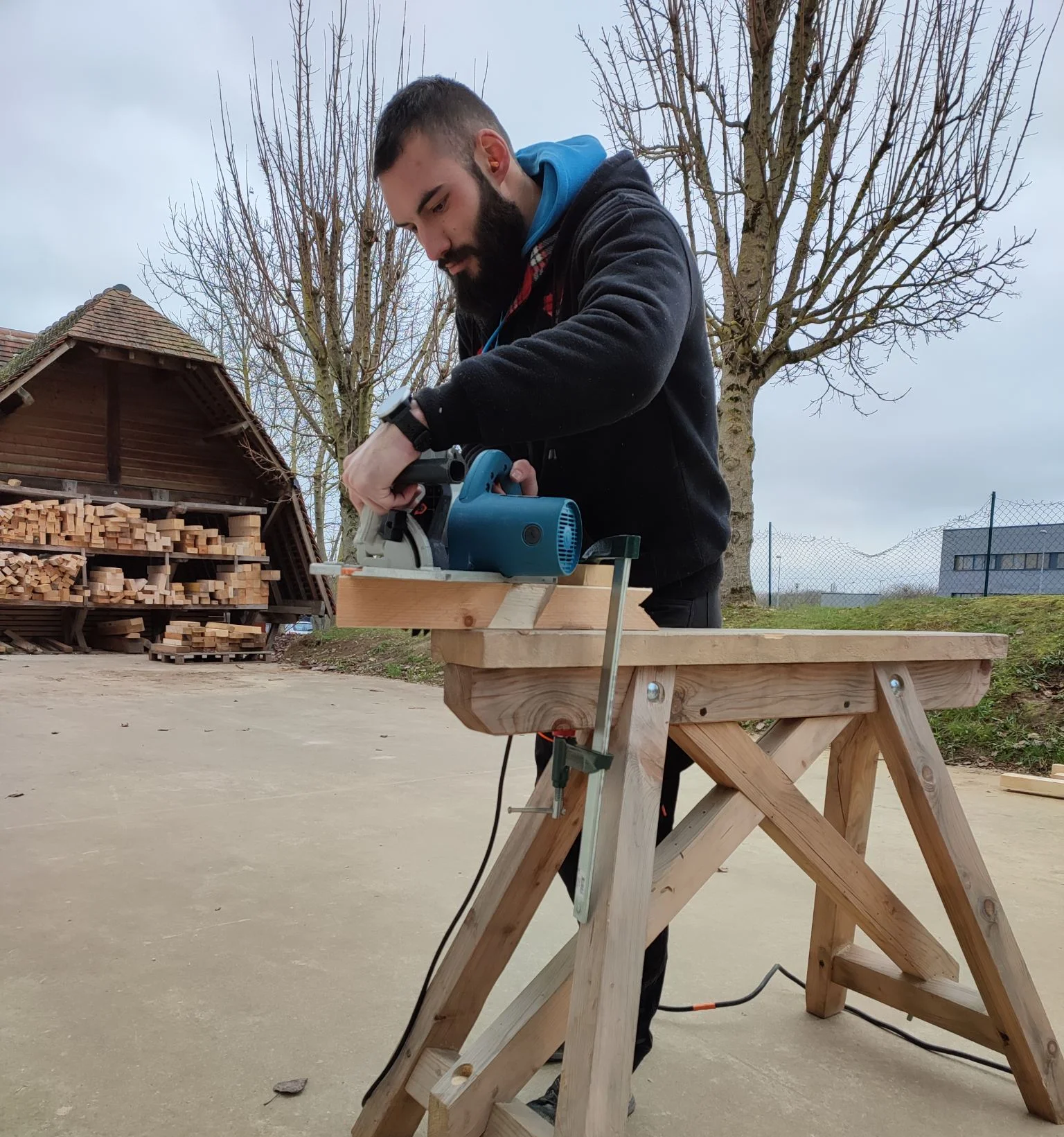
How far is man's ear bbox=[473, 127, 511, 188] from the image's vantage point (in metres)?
1.35

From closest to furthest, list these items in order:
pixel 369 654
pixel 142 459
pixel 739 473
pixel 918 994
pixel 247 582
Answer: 1. pixel 918 994
2. pixel 739 473
3. pixel 369 654
4. pixel 247 582
5. pixel 142 459

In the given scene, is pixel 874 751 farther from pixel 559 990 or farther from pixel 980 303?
pixel 980 303

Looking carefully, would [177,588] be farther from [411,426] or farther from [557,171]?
[411,426]

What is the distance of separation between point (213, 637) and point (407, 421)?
1005cm

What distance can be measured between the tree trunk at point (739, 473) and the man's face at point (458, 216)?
657 cm

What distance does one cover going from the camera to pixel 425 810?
3535 millimetres

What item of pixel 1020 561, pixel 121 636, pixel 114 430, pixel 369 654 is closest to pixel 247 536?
pixel 121 636

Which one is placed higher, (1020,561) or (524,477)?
(1020,561)

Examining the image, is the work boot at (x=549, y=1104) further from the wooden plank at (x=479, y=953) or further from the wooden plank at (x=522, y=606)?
the wooden plank at (x=522, y=606)

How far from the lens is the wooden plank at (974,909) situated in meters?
1.53

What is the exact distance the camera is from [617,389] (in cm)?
107

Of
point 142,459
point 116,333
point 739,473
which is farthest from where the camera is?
point 142,459

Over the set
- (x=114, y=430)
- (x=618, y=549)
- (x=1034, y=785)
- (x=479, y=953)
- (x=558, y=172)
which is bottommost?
(x=1034, y=785)

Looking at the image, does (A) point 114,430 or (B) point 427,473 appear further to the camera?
(A) point 114,430
